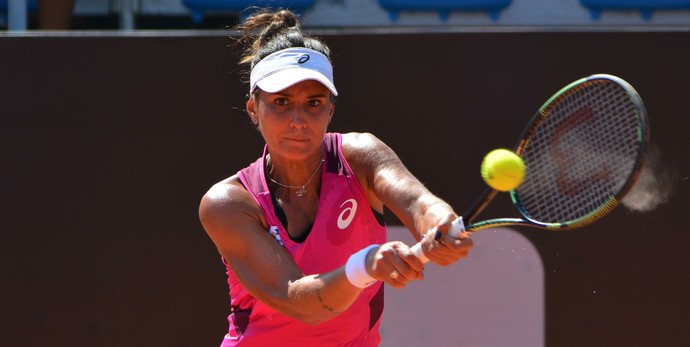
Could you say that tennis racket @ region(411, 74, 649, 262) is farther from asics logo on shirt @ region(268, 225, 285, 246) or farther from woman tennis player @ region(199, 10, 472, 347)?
asics logo on shirt @ region(268, 225, 285, 246)

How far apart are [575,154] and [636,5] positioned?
2.68m

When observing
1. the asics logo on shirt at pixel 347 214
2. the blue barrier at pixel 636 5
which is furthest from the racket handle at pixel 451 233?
the blue barrier at pixel 636 5

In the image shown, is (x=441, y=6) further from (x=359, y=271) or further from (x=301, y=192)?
(x=359, y=271)

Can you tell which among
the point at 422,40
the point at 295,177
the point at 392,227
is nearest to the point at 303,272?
the point at 295,177

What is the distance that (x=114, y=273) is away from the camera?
3.52 meters

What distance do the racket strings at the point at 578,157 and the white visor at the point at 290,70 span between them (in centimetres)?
53

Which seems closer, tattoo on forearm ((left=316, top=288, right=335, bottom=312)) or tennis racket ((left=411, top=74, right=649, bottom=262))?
tattoo on forearm ((left=316, top=288, right=335, bottom=312))

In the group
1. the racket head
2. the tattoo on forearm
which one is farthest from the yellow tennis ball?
the tattoo on forearm

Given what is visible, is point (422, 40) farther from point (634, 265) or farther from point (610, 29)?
Result: point (634, 265)

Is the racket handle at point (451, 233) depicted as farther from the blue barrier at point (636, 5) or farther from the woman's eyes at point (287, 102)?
the blue barrier at point (636, 5)

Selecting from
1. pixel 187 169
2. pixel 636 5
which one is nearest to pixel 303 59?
pixel 187 169

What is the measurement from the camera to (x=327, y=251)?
96.9 inches

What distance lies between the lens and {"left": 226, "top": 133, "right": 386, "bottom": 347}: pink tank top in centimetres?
246

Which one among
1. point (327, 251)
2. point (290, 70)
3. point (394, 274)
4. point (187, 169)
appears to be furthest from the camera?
point (187, 169)
